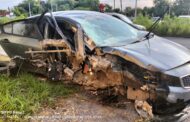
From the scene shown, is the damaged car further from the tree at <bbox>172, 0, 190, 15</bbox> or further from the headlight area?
the tree at <bbox>172, 0, 190, 15</bbox>

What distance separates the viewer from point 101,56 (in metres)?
4.92

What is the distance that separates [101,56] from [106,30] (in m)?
0.83

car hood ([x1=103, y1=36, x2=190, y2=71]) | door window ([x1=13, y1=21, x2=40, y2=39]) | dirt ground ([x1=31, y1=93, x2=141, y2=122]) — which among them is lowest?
dirt ground ([x1=31, y1=93, x2=141, y2=122])

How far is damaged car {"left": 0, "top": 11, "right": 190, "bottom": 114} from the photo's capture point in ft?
14.2

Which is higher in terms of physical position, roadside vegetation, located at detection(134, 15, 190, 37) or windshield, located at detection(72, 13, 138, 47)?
windshield, located at detection(72, 13, 138, 47)

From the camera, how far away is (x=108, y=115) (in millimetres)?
4695

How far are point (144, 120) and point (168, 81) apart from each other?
25.7 inches

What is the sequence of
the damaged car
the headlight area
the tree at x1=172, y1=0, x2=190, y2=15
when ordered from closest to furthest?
1. the headlight area
2. the damaged car
3. the tree at x1=172, y1=0, x2=190, y2=15

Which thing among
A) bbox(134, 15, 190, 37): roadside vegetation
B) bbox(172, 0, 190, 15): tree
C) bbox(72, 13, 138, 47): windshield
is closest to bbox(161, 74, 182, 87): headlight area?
bbox(72, 13, 138, 47): windshield

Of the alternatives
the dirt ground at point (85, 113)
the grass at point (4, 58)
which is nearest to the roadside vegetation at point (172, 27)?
the grass at point (4, 58)

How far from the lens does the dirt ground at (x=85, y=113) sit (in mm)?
4594

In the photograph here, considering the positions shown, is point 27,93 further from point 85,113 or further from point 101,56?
point 101,56

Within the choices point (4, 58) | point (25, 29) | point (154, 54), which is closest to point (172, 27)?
point (4, 58)

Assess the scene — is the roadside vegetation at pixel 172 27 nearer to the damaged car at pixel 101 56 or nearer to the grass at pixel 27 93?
the damaged car at pixel 101 56
